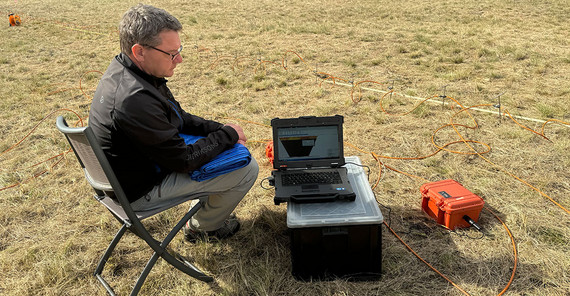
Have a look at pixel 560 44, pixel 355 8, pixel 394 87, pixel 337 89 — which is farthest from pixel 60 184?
pixel 355 8

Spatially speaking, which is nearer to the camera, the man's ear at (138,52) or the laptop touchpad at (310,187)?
the man's ear at (138,52)

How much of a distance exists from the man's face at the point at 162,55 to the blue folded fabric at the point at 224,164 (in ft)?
2.06

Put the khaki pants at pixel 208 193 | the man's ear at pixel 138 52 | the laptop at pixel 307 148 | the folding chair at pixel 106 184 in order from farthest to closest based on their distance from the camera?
the laptop at pixel 307 148 → the khaki pants at pixel 208 193 → the man's ear at pixel 138 52 → the folding chair at pixel 106 184

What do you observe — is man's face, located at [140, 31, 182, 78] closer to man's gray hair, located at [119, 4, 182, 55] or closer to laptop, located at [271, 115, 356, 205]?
man's gray hair, located at [119, 4, 182, 55]

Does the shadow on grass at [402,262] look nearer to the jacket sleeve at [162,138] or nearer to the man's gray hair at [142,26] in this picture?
the jacket sleeve at [162,138]

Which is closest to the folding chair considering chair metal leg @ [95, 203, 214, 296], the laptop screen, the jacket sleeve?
chair metal leg @ [95, 203, 214, 296]

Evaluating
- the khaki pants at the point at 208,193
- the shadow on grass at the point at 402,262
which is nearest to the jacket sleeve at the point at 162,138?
the khaki pants at the point at 208,193

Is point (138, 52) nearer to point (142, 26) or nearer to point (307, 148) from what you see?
point (142, 26)

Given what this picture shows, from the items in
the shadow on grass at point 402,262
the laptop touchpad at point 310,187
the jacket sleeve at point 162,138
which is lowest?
the shadow on grass at point 402,262

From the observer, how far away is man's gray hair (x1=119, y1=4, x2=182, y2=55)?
7.11 feet

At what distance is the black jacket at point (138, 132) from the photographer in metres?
2.11

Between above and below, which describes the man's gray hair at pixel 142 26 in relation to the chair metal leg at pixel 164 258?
above

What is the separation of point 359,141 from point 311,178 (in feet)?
6.26

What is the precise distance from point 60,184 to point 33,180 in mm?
334
